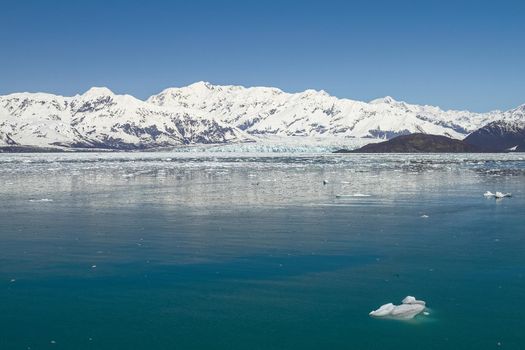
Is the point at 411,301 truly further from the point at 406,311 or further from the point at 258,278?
the point at 258,278

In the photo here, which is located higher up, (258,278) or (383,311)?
(258,278)

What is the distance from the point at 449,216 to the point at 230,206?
11.1m

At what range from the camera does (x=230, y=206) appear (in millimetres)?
32438

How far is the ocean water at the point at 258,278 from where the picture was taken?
11703 millimetres

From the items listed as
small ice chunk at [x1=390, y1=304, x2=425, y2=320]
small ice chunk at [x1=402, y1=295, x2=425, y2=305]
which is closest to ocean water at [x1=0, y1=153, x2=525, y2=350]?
small ice chunk at [x1=390, y1=304, x2=425, y2=320]

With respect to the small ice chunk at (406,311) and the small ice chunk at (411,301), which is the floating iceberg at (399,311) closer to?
the small ice chunk at (406,311)

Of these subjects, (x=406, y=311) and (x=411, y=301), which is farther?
(x=411, y=301)

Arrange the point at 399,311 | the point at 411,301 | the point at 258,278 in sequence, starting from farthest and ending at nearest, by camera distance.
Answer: the point at 258,278
the point at 411,301
the point at 399,311

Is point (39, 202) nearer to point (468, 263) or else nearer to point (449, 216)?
point (449, 216)

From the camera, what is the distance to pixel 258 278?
1566cm

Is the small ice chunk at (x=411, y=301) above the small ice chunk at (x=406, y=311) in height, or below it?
above

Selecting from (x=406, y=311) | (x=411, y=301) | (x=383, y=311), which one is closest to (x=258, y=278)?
(x=383, y=311)

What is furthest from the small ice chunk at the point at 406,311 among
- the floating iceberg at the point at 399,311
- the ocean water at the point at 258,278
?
the ocean water at the point at 258,278

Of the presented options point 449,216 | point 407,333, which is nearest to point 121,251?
point 407,333
